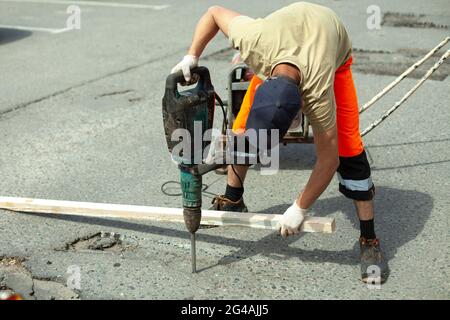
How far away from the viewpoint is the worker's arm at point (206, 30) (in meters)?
3.47

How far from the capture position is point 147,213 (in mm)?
4023

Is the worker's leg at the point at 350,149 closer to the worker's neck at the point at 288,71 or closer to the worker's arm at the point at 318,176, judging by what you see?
the worker's arm at the point at 318,176

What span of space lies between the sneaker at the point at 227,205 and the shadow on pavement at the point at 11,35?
631cm

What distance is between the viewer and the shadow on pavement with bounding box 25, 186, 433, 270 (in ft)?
12.6

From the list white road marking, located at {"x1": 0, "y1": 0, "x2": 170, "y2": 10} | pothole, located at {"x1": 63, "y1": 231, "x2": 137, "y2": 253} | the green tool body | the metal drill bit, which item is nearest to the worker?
the green tool body

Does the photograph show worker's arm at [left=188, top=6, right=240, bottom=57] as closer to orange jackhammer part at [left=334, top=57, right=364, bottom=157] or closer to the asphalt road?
orange jackhammer part at [left=334, top=57, right=364, bottom=157]

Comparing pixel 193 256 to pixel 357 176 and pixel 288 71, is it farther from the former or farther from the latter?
pixel 288 71

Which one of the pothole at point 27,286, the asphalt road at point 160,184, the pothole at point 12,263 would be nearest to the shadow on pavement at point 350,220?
the asphalt road at point 160,184

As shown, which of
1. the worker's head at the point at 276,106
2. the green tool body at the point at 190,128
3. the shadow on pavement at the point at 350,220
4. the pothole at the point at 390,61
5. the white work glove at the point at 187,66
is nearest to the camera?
the worker's head at the point at 276,106

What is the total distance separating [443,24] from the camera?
9.84 meters

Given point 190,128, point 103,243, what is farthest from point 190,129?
point 103,243

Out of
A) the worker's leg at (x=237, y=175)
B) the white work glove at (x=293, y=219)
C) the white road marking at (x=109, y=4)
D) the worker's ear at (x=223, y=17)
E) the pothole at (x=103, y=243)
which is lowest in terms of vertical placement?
the white road marking at (x=109, y=4)
